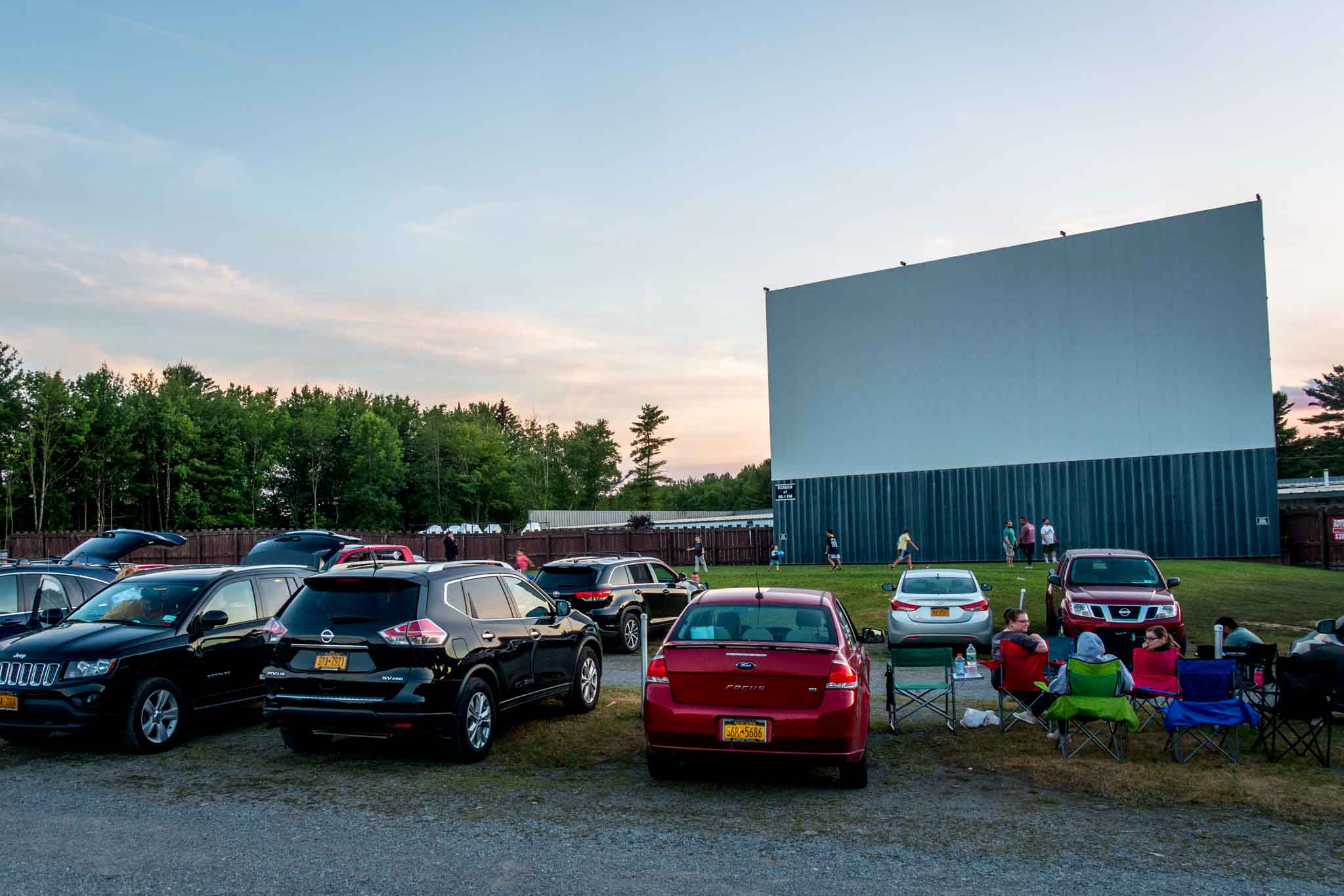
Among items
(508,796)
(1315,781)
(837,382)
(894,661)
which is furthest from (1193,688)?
(837,382)

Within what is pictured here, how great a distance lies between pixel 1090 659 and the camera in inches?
350

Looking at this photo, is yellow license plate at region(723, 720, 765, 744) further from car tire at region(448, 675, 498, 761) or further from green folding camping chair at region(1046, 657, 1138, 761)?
green folding camping chair at region(1046, 657, 1138, 761)

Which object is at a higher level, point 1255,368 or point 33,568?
point 1255,368

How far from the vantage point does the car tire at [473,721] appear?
8688 mm

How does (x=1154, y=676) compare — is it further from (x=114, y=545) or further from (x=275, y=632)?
(x=114, y=545)

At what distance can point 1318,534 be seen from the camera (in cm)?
3375

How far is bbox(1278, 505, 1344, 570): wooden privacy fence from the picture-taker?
33.2 m

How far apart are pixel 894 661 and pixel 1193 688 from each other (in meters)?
2.57

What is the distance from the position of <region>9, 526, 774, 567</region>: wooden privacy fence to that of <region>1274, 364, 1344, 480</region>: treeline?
185ft

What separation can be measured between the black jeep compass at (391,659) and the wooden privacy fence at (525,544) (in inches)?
1217


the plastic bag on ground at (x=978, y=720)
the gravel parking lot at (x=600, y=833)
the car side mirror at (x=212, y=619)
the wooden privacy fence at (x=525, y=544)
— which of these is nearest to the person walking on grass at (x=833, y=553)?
the wooden privacy fence at (x=525, y=544)

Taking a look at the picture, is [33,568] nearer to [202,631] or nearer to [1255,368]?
[202,631]

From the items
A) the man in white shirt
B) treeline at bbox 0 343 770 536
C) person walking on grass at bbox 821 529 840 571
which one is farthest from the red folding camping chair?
treeline at bbox 0 343 770 536

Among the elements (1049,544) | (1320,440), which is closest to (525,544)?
(1049,544)
